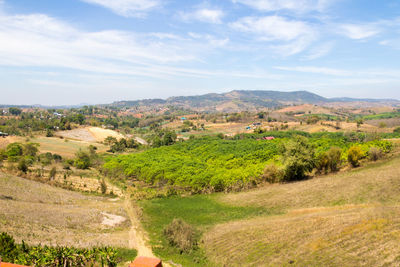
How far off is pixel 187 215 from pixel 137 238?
30.9 ft

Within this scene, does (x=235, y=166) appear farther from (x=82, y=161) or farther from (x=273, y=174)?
(x=82, y=161)

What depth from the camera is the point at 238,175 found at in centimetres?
5209

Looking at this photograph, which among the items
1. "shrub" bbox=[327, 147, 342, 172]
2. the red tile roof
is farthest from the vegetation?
"shrub" bbox=[327, 147, 342, 172]

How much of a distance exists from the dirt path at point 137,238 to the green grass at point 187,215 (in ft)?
2.71

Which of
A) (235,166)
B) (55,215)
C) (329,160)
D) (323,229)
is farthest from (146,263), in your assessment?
(235,166)

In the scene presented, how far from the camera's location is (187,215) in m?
38.5

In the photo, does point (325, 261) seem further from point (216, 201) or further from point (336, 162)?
point (336, 162)

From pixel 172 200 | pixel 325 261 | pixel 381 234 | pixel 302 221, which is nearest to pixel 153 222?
pixel 172 200

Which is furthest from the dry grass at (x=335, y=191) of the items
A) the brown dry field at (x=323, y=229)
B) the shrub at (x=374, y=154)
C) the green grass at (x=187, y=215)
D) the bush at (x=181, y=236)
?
the bush at (x=181, y=236)

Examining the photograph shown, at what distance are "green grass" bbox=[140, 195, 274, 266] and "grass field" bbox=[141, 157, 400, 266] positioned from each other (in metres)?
0.10

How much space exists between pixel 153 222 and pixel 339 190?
90.4ft

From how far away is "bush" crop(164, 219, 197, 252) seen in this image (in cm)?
2805

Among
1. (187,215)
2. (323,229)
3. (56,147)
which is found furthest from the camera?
(56,147)

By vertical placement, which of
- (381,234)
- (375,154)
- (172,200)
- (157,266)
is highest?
(375,154)
